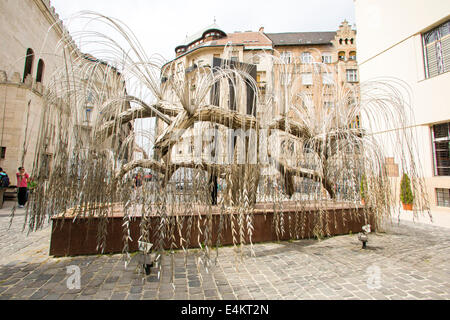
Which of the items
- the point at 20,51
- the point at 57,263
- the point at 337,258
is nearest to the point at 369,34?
the point at 337,258

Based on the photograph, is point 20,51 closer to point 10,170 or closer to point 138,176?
point 10,170

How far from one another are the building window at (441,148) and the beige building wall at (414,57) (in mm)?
190

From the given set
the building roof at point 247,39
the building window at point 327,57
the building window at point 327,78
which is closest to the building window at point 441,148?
the building window at point 327,78

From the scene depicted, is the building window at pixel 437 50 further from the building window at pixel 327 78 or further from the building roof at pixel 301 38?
the building roof at pixel 301 38

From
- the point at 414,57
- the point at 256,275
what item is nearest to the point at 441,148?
the point at 414,57

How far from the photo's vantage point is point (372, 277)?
3012 millimetres

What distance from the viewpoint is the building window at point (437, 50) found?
943cm

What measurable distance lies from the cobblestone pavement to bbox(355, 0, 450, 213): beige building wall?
24.9 ft

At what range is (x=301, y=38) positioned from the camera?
3027 centimetres

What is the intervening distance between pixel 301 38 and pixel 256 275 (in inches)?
1378

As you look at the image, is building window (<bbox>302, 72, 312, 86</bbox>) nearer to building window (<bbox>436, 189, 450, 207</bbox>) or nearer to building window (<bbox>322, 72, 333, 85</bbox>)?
building window (<bbox>322, 72, 333, 85</bbox>)

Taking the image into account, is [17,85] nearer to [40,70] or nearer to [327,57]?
[40,70]

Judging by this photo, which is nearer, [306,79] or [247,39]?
[306,79]

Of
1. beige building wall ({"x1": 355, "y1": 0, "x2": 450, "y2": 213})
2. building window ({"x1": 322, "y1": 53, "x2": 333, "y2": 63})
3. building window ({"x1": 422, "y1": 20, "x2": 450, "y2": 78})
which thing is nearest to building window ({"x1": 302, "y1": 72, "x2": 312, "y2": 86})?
beige building wall ({"x1": 355, "y1": 0, "x2": 450, "y2": 213})
